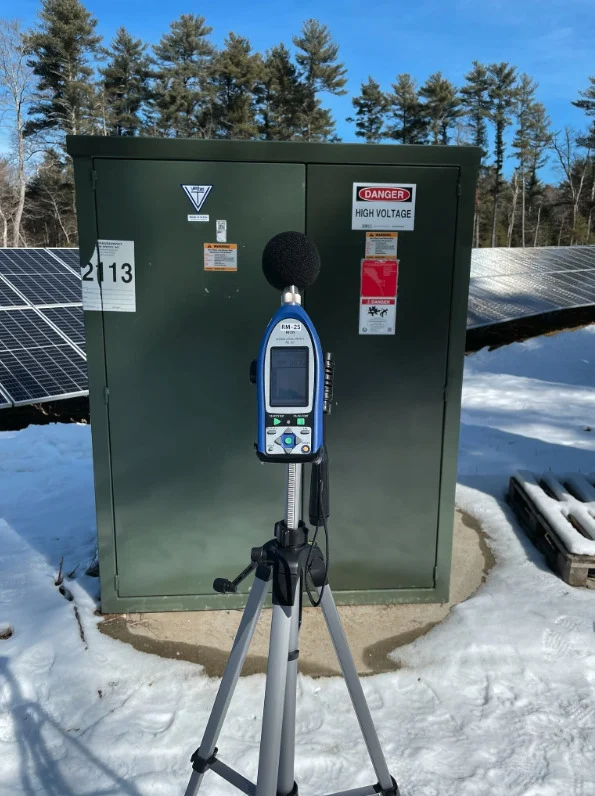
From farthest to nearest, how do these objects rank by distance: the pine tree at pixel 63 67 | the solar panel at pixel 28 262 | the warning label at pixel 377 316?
the pine tree at pixel 63 67 → the solar panel at pixel 28 262 → the warning label at pixel 377 316

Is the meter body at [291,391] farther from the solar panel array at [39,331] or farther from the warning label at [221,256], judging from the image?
the solar panel array at [39,331]

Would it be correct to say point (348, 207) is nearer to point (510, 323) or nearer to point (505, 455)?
point (505, 455)

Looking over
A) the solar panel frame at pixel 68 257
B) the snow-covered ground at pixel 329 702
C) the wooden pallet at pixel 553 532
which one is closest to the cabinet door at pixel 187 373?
the snow-covered ground at pixel 329 702

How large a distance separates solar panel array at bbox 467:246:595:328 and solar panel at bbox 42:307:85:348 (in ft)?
Result: 23.1

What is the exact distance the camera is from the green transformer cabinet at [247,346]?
2984 mm

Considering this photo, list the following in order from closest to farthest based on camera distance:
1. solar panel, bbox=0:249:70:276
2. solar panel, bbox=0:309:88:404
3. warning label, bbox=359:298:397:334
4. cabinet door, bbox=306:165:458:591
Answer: cabinet door, bbox=306:165:458:591, warning label, bbox=359:298:397:334, solar panel, bbox=0:309:88:404, solar panel, bbox=0:249:70:276

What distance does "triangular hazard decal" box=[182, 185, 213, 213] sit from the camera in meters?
2.97

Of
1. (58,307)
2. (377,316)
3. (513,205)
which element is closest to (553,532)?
(377,316)

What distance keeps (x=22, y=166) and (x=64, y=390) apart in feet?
82.8

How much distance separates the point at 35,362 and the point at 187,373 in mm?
5060

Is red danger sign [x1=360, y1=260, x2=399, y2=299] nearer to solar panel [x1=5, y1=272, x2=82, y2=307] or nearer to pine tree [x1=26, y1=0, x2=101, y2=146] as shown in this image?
solar panel [x1=5, y1=272, x2=82, y2=307]

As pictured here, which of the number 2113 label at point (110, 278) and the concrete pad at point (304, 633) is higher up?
the number 2113 label at point (110, 278)

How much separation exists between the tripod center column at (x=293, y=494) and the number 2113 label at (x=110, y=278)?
1.75 meters

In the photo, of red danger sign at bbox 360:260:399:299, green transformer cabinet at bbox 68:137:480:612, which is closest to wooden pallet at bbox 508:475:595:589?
green transformer cabinet at bbox 68:137:480:612
